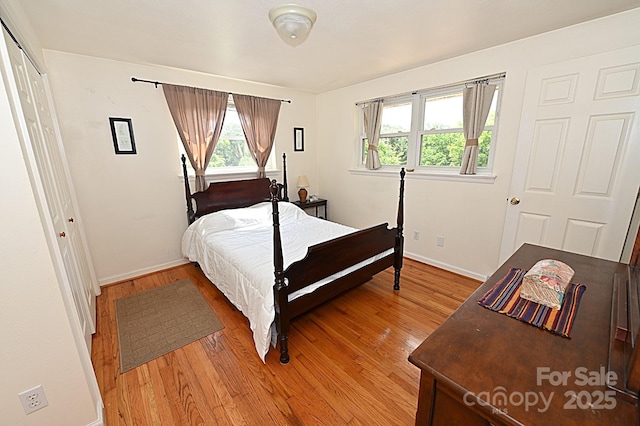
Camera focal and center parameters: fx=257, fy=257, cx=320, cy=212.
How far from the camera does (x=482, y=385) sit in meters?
0.73

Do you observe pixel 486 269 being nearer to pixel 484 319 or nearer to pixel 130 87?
pixel 484 319

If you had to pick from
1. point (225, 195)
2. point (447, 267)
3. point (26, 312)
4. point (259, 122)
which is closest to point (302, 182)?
point (259, 122)

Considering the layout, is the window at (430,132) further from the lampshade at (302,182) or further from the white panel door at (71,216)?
the white panel door at (71,216)

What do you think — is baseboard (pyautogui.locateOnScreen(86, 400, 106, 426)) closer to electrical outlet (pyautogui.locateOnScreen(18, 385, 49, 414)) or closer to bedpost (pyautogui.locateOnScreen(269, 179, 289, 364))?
electrical outlet (pyautogui.locateOnScreen(18, 385, 49, 414))

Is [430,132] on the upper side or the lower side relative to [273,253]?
upper

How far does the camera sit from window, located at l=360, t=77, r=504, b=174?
9.34ft

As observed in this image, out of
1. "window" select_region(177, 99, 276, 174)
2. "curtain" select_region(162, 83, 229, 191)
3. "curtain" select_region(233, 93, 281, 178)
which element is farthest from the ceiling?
"window" select_region(177, 99, 276, 174)

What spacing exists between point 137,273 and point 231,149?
200 cm

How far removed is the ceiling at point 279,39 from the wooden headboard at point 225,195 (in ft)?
4.16

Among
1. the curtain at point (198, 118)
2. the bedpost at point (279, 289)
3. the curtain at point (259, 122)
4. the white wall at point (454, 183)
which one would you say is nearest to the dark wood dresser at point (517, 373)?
the bedpost at point (279, 289)

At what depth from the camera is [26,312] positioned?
46.3 inches

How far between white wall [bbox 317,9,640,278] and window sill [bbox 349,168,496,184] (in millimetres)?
52

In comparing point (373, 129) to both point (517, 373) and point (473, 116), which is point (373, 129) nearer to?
point (473, 116)

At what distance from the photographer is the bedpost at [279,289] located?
167 cm
